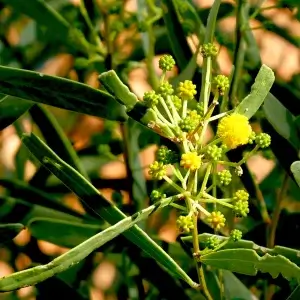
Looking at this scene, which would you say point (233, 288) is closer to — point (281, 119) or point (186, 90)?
point (281, 119)

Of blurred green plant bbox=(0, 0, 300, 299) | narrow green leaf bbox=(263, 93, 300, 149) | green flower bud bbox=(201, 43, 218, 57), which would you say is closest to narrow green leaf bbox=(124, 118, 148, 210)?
blurred green plant bbox=(0, 0, 300, 299)

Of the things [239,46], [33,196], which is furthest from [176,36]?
[33,196]

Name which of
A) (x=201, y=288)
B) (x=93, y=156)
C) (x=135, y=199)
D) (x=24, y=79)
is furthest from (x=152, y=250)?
(x=93, y=156)

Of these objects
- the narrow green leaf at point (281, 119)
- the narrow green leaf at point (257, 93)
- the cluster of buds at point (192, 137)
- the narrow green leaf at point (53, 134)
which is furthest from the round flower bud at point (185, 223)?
the narrow green leaf at point (53, 134)

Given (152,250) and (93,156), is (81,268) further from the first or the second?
(152,250)

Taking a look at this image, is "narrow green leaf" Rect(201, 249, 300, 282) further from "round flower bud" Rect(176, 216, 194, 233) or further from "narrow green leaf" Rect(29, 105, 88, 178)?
"narrow green leaf" Rect(29, 105, 88, 178)

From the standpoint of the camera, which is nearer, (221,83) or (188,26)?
(221,83)

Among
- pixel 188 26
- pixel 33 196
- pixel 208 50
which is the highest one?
pixel 208 50

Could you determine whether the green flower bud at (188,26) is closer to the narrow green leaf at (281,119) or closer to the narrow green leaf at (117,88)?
the narrow green leaf at (281,119)
